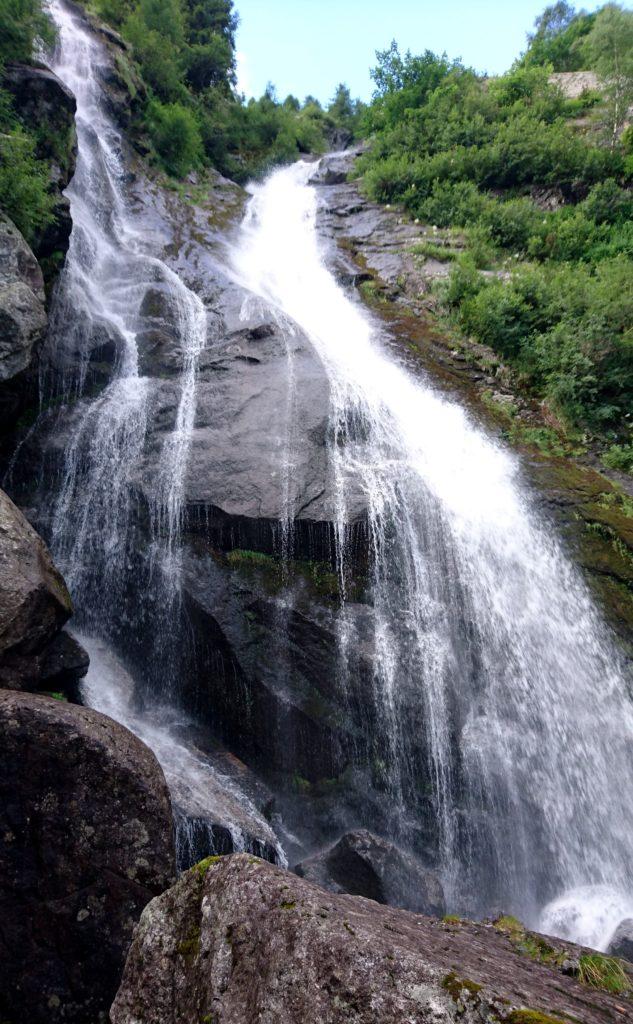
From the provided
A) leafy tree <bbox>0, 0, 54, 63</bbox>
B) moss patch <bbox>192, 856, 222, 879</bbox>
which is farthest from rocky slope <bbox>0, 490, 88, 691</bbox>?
leafy tree <bbox>0, 0, 54, 63</bbox>

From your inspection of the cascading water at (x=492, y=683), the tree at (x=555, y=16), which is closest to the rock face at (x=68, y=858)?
the cascading water at (x=492, y=683)

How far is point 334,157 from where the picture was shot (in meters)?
27.2

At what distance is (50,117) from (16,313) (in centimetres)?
757

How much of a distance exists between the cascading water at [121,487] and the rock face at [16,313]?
1.63 m

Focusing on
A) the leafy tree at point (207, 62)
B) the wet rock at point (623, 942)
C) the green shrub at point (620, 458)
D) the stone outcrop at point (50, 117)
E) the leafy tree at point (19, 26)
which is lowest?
the wet rock at point (623, 942)

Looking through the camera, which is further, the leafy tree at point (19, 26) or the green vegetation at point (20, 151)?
the leafy tree at point (19, 26)

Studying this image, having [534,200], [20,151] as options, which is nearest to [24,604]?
[20,151]

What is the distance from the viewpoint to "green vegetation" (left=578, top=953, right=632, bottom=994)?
9.29 ft

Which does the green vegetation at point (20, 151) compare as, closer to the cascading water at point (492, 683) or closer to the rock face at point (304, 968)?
the cascading water at point (492, 683)

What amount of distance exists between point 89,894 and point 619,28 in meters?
28.6

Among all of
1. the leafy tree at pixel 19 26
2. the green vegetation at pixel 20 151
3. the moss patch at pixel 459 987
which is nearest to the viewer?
the moss patch at pixel 459 987

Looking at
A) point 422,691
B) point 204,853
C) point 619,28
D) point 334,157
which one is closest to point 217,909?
point 204,853

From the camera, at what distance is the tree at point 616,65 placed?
63.1 ft

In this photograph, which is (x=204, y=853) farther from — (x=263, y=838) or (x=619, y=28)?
(x=619, y=28)
